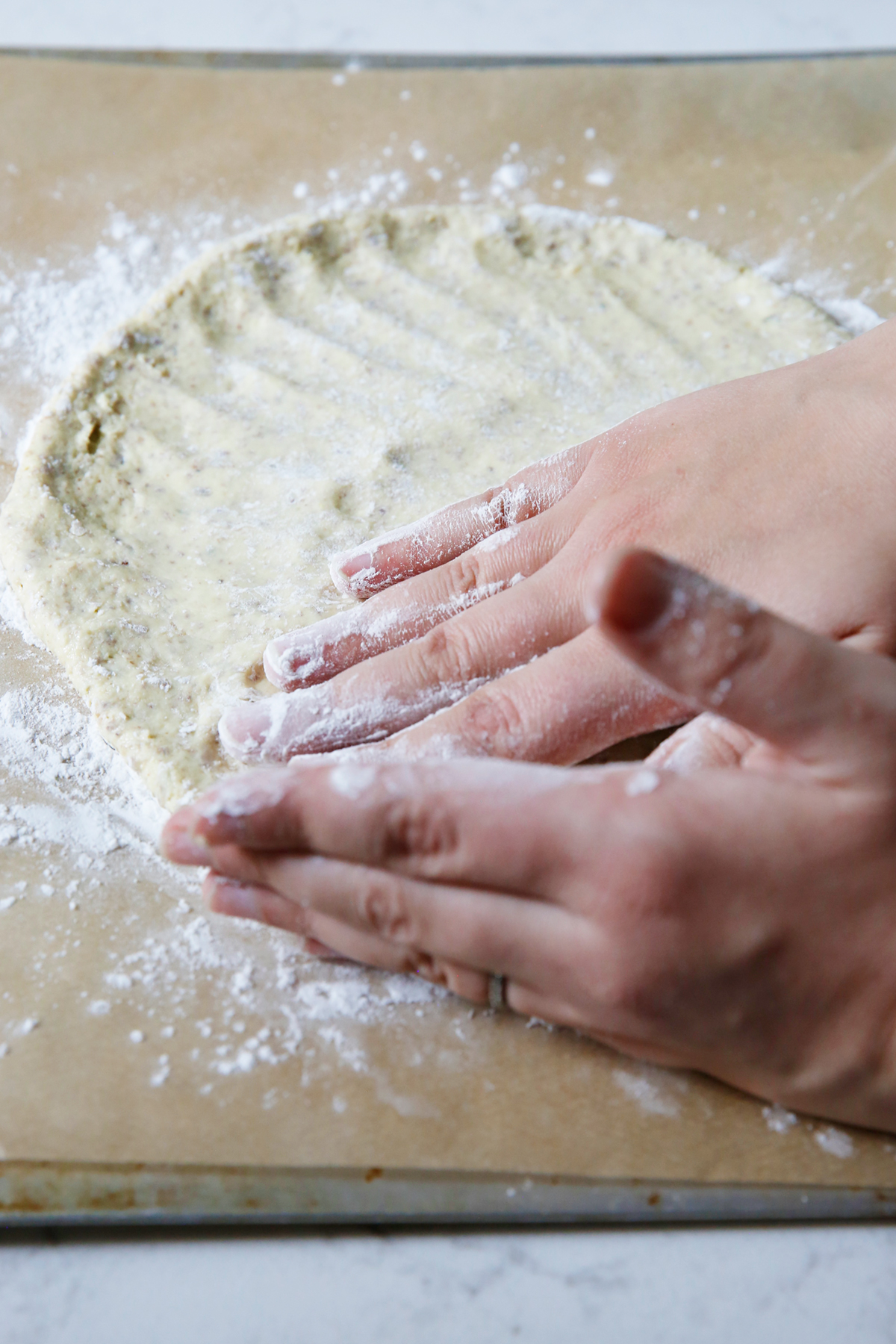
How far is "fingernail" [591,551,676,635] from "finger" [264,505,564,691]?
429 millimetres

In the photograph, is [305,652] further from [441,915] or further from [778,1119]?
[778,1119]

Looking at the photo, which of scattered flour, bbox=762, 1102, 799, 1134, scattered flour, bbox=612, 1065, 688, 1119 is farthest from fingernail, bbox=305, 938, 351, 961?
scattered flour, bbox=762, 1102, 799, 1134

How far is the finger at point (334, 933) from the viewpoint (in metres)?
0.77

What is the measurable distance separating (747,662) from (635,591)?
82 millimetres

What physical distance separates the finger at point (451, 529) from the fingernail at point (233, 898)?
0.36m

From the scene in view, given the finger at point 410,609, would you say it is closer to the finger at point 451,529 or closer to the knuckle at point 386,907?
the finger at point 451,529

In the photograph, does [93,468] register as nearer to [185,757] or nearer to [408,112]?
[185,757]

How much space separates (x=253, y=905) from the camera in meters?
0.78

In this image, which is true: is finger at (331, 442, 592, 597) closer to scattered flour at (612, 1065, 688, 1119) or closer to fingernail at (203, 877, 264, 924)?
fingernail at (203, 877, 264, 924)

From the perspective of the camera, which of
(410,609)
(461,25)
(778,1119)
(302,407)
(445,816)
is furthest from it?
(461,25)

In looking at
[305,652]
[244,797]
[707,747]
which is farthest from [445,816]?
[305,652]

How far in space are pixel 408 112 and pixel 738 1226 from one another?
168cm

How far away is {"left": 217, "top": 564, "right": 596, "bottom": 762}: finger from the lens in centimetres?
89

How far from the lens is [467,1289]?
0.71 metres
